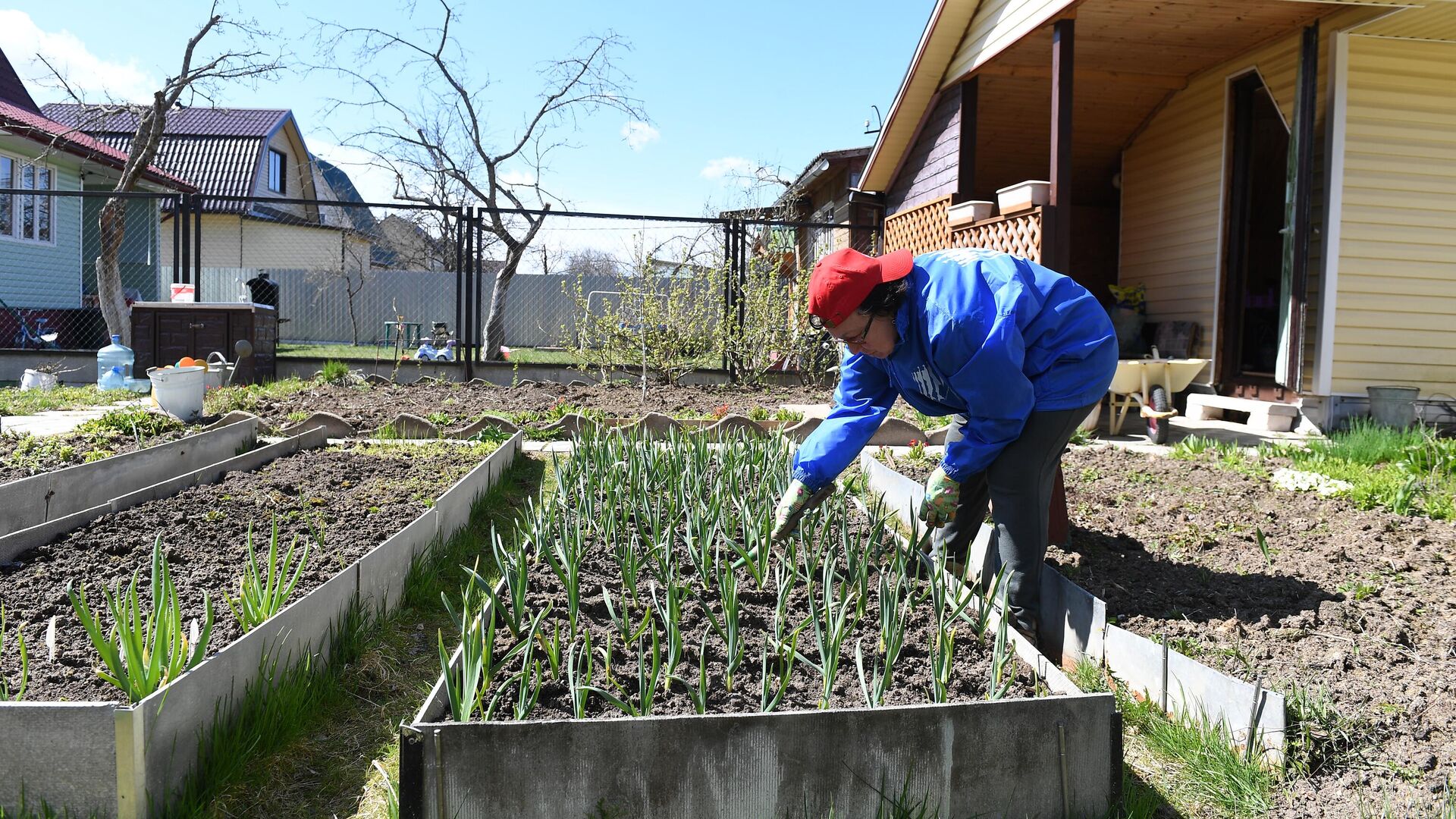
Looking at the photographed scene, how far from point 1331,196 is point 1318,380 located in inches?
52.9

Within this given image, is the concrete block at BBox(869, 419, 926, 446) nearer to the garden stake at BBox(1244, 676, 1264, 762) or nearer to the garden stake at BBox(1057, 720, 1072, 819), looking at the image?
the garden stake at BBox(1244, 676, 1264, 762)

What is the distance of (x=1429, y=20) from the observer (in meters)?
6.55

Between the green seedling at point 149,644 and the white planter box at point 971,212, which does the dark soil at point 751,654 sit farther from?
the white planter box at point 971,212

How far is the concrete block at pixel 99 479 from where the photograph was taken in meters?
A: 3.76

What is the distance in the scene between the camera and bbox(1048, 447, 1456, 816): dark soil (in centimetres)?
205

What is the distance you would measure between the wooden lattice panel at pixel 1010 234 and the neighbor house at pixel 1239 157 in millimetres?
28

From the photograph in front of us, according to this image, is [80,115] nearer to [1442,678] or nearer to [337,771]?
[337,771]

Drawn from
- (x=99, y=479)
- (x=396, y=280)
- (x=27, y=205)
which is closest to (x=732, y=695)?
(x=99, y=479)

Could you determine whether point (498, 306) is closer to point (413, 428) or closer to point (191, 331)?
point (191, 331)

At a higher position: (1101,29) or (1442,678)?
(1101,29)

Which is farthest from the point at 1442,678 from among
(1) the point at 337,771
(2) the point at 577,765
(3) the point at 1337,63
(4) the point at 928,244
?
(4) the point at 928,244

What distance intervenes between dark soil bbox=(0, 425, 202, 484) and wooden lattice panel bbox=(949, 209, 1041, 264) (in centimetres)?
537

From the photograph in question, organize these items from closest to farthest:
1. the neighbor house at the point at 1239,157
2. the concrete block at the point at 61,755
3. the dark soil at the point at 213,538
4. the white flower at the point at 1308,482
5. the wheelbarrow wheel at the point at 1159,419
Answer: the concrete block at the point at 61,755 → the dark soil at the point at 213,538 → the white flower at the point at 1308,482 → the wheelbarrow wheel at the point at 1159,419 → the neighbor house at the point at 1239,157

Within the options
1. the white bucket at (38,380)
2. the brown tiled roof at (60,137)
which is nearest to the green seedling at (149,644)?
the white bucket at (38,380)
